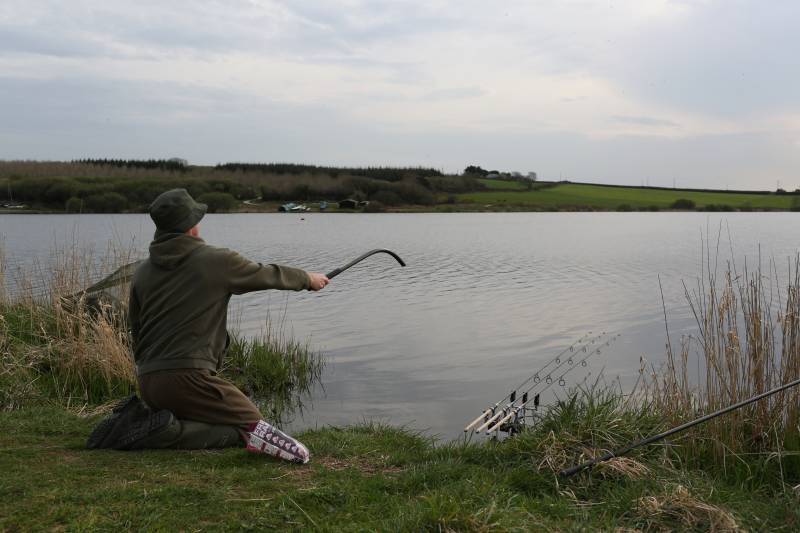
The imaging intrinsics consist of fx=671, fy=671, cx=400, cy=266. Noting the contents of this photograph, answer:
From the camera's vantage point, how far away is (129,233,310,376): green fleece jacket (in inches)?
197

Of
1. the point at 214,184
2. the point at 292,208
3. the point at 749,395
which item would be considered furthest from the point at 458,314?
the point at 292,208

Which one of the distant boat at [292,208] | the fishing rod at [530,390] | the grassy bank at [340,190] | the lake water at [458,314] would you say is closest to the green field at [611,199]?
the grassy bank at [340,190]

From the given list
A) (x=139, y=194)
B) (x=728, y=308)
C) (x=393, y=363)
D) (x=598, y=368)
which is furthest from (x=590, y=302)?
(x=139, y=194)

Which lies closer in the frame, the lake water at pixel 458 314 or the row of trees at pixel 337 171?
the lake water at pixel 458 314

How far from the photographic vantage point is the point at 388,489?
4.47 meters

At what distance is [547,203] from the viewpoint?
78312mm

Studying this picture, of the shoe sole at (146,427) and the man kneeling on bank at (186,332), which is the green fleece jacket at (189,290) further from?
the shoe sole at (146,427)

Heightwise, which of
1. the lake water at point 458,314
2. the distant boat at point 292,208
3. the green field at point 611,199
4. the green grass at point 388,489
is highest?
the green field at point 611,199

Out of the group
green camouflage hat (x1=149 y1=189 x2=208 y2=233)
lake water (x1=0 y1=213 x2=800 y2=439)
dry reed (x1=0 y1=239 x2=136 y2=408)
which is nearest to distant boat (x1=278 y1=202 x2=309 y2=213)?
lake water (x1=0 y1=213 x2=800 y2=439)

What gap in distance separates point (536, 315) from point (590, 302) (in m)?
2.64

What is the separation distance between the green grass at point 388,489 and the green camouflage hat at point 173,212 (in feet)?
5.79

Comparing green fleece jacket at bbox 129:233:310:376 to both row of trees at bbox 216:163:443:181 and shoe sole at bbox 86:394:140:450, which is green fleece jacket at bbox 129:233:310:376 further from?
row of trees at bbox 216:163:443:181

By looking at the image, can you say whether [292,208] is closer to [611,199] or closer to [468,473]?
[611,199]

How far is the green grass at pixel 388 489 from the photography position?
3.77m
